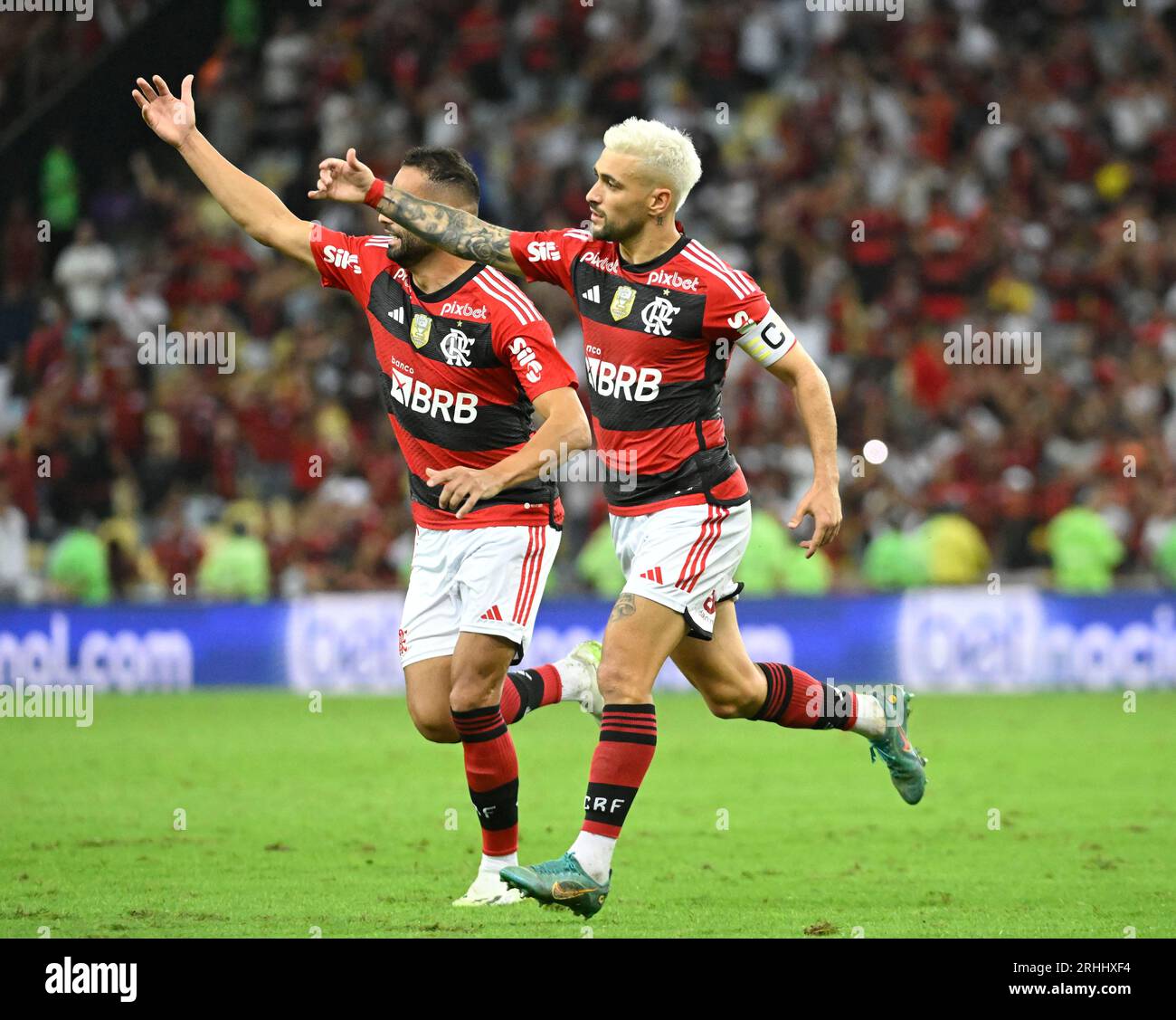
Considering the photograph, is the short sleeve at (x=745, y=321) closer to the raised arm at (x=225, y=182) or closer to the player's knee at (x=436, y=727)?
the raised arm at (x=225, y=182)

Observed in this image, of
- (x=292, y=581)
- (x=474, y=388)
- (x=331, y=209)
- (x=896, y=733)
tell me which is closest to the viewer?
(x=474, y=388)

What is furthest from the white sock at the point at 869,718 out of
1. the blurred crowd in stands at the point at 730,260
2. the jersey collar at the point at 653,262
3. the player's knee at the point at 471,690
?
the blurred crowd in stands at the point at 730,260

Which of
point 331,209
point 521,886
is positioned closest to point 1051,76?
point 331,209

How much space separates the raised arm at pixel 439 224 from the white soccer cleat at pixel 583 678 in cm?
216

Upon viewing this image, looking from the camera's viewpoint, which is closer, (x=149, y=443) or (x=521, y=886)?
(x=521, y=886)

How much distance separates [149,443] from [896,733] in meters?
12.4

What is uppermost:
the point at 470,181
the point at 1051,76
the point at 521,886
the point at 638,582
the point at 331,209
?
the point at 1051,76

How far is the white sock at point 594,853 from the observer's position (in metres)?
6.74

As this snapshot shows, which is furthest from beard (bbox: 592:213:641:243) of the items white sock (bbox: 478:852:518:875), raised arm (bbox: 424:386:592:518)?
white sock (bbox: 478:852:518:875)

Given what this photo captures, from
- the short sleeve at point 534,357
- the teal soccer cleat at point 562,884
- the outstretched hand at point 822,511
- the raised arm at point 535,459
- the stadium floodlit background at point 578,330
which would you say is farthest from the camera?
the stadium floodlit background at point 578,330

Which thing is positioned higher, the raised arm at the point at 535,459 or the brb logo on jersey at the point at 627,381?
the brb logo on jersey at the point at 627,381

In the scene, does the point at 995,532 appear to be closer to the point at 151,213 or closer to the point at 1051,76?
the point at 1051,76

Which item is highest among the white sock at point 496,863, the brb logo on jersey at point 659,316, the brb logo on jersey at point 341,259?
the brb logo on jersey at point 341,259

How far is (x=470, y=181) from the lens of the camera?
307 inches
